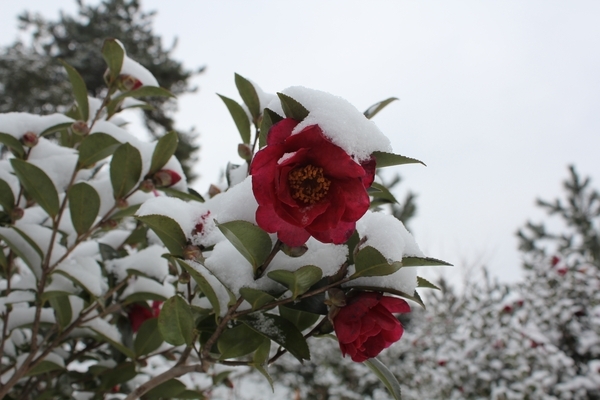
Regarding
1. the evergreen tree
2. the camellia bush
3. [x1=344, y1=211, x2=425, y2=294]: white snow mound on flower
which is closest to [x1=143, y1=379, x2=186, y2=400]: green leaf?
the camellia bush

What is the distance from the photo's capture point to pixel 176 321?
2.05 ft

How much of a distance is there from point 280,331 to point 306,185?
0.22 meters

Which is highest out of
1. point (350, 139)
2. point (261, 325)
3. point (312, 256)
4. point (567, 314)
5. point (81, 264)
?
point (567, 314)

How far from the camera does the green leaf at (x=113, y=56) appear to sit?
3.15 ft

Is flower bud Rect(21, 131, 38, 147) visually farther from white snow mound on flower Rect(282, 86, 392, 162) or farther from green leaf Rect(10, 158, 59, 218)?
white snow mound on flower Rect(282, 86, 392, 162)

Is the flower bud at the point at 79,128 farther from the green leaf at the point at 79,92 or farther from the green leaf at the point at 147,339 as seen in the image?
the green leaf at the point at 147,339

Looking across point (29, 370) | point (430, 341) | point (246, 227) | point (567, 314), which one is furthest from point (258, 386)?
point (246, 227)

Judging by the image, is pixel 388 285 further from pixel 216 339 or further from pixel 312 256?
pixel 216 339

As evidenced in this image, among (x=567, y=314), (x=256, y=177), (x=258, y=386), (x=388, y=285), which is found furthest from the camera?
(x=258, y=386)

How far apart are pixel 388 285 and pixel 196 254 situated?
0.24 metres

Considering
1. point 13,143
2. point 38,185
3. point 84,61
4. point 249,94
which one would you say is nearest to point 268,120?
point 249,94

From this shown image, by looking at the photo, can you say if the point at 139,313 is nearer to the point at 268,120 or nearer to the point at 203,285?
the point at 203,285

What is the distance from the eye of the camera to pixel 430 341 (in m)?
5.13

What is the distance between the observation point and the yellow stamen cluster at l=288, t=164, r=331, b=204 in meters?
0.45
